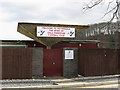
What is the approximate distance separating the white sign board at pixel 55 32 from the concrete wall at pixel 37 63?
1880mm

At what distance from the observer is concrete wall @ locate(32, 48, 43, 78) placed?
51.3 ft

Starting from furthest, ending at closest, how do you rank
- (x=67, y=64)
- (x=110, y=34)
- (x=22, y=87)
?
(x=110, y=34) < (x=67, y=64) < (x=22, y=87)

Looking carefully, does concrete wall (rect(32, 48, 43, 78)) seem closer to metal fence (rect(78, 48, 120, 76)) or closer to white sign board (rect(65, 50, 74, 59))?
white sign board (rect(65, 50, 74, 59))

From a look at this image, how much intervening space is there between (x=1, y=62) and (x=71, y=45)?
1113cm

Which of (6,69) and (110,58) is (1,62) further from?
(110,58)

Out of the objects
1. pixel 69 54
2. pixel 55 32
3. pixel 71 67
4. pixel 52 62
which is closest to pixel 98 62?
pixel 71 67

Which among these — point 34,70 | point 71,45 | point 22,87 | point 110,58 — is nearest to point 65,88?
point 22,87

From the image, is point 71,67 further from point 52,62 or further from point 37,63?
point 37,63

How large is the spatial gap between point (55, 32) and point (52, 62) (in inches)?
119

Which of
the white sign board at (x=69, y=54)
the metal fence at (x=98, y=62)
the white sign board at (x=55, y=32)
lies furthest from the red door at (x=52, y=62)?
the metal fence at (x=98, y=62)

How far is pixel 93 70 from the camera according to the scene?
636 inches

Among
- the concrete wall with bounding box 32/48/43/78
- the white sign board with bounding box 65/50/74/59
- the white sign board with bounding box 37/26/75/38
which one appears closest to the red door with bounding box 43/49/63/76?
the concrete wall with bounding box 32/48/43/78

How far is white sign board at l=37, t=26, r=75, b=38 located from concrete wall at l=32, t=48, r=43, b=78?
188 centimetres

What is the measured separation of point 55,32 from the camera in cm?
1720
